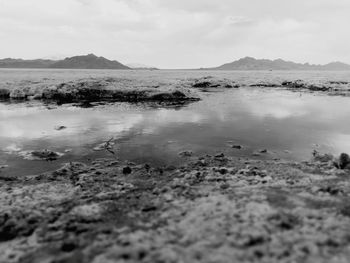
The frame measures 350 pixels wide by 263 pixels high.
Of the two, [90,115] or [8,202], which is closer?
[8,202]

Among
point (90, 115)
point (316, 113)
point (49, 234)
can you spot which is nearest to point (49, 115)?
point (90, 115)

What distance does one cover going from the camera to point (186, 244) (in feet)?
23.4

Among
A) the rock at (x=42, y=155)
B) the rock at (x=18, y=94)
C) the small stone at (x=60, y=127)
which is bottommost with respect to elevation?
the rock at (x=42, y=155)

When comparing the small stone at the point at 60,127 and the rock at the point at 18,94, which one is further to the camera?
the rock at the point at 18,94

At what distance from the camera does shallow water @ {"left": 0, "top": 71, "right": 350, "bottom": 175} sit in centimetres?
1598

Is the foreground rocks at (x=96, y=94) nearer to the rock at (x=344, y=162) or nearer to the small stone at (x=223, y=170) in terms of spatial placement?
the small stone at (x=223, y=170)

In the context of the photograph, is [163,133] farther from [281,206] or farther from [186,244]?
[186,244]

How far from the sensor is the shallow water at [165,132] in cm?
1598

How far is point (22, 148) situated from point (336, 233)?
622 inches

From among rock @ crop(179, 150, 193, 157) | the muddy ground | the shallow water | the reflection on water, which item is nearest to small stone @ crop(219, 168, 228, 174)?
the muddy ground

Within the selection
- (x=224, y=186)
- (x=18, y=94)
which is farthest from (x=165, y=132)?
(x=18, y=94)

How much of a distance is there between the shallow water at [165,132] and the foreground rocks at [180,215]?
2958 millimetres

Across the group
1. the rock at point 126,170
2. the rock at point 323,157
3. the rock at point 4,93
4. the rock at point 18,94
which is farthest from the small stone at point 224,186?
the rock at point 4,93

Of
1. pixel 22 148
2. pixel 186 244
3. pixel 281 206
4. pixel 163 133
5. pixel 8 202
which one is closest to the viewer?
pixel 186 244
